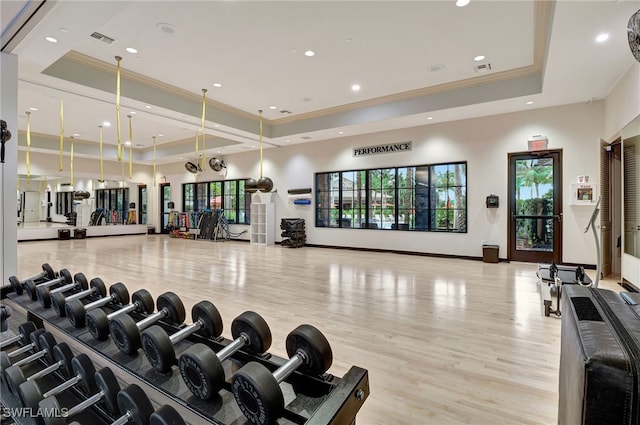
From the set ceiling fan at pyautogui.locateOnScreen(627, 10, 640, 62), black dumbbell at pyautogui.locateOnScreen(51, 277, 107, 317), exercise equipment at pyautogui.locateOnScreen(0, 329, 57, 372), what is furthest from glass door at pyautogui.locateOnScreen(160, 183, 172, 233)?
ceiling fan at pyautogui.locateOnScreen(627, 10, 640, 62)

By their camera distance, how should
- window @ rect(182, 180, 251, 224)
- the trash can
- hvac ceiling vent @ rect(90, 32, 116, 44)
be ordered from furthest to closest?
window @ rect(182, 180, 251, 224)
the trash can
hvac ceiling vent @ rect(90, 32, 116, 44)

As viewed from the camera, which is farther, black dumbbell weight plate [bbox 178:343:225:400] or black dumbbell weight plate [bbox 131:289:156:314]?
black dumbbell weight plate [bbox 131:289:156:314]

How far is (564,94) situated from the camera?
6.27 metres

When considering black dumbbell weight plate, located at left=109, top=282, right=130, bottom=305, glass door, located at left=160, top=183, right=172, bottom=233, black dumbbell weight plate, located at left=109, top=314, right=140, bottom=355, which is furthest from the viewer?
glass door, located at left=160, top=183, right=172, bottom=233

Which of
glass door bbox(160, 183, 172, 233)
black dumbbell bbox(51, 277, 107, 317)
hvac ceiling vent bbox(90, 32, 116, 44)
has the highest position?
hvac ceiling vent bbox(90, 32, 116, 44)

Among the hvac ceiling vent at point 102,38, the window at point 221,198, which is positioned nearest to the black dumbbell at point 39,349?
the hvac ceiling vent at point 102,38

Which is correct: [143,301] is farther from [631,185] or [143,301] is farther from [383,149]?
[383,149]

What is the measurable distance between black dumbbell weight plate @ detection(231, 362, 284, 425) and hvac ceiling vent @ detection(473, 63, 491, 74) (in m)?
6.74

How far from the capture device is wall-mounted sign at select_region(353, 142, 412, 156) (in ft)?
29.5

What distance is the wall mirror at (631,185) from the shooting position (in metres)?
4.81

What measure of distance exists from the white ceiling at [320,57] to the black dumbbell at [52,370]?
3.62 meters

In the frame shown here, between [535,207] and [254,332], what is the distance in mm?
8103

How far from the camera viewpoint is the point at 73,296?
210 cm

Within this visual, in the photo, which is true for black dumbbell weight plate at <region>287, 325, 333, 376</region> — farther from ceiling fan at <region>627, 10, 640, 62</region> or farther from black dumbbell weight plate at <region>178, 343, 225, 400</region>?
ceiling fan at <region>627, 10, 640, 62</region>
